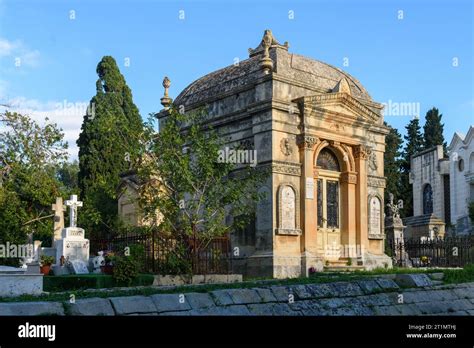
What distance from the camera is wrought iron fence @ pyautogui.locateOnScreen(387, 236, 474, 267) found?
2689 cm

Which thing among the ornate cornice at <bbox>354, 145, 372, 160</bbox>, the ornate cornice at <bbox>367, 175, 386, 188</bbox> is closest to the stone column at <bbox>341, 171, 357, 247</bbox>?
the ornate cornice at <bbox>354, 145, 372, 160</bbox>

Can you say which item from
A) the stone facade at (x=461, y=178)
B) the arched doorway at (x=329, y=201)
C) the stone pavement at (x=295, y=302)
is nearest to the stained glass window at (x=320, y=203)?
the arched doorway at (x=329, y=201)

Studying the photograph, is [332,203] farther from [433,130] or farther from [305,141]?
[433,130]

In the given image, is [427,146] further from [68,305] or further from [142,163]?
[68,305]

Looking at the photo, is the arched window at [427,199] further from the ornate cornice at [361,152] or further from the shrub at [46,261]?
the shrub at [46,261]

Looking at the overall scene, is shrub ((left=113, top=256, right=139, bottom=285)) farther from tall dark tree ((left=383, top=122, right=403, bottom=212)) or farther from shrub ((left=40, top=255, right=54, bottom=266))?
tall dark tree ((left=383, top=122, right=403, bottom=212))

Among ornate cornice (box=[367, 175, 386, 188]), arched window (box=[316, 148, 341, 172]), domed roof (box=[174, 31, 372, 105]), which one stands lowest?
ornate cornice (box=[367, 175, 386, 188])

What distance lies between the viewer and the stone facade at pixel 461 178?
45.4m

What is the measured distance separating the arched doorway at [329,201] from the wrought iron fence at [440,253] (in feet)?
18.4

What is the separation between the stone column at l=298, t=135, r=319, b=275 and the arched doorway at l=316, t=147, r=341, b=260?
1.05 m

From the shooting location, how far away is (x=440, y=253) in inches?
1121
